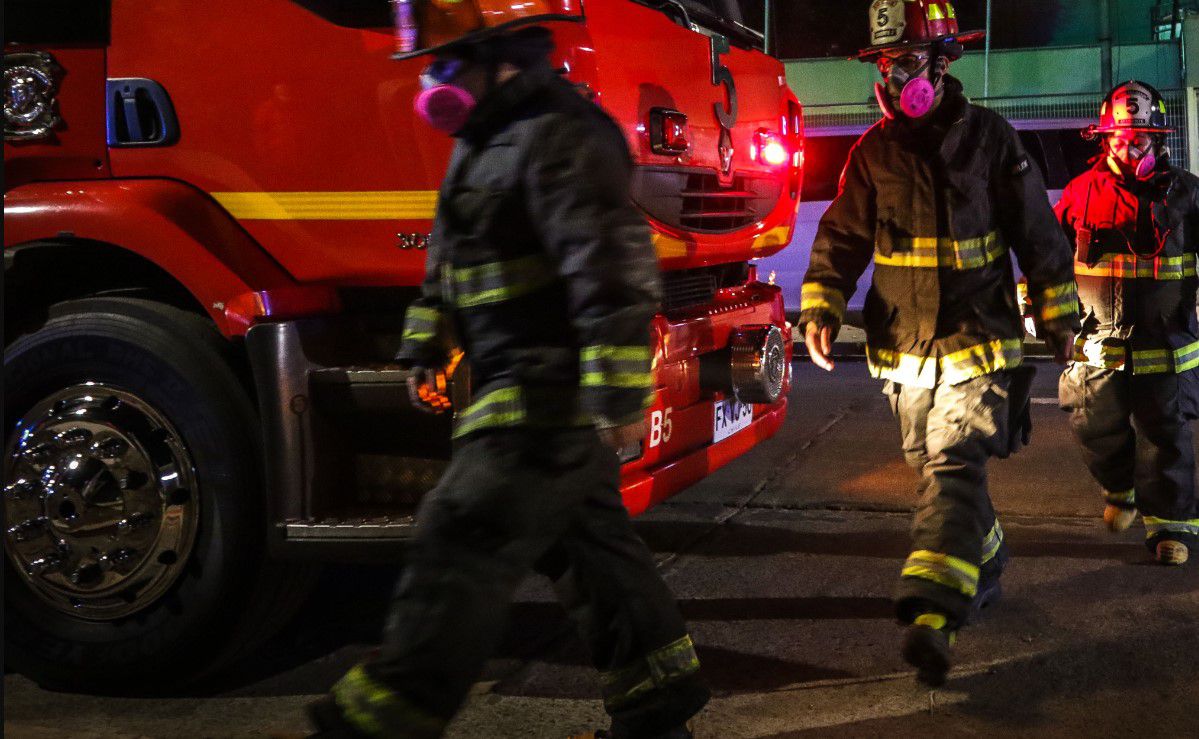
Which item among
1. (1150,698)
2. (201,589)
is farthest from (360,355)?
(1150,698)

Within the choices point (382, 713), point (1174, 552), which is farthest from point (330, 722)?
point (1174, 552)

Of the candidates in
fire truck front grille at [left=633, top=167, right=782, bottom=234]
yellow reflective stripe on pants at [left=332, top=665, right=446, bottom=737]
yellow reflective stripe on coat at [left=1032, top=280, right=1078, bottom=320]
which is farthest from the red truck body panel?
yellow reflective stripe on pants at [left=332, top=665, right=446, bottom=737]

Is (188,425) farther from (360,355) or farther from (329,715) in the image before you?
(329,715)

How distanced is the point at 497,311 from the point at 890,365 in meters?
1.66

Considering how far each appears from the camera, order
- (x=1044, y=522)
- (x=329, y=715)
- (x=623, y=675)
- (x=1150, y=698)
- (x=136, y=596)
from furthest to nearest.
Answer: (x=1044, y=522), (x=136, y=596), (x=1150, y=698), (x=623, y=675), (x=329, y=715)

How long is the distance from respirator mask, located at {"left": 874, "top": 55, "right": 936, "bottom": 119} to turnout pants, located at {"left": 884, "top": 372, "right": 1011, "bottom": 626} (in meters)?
0.79

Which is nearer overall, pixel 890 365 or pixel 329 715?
pixel 329 715

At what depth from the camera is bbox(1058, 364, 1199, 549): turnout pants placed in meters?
4.84

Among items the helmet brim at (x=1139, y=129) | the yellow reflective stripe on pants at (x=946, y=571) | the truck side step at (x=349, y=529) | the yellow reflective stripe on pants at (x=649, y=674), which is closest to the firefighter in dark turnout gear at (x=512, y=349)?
the yellow reflective stripe on pants at (x=649, y=674)

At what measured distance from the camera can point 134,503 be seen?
372 centimetres

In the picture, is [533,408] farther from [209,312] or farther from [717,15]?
[717,15]

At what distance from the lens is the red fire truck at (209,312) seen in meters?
3.61

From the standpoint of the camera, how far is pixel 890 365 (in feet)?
13.0

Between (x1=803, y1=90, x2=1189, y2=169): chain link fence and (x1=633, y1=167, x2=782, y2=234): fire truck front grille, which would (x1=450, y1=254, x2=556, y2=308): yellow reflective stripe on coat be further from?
(x1=803, y1=90, x2=1189, y2=169): chain link fence
